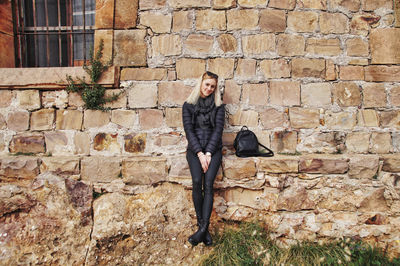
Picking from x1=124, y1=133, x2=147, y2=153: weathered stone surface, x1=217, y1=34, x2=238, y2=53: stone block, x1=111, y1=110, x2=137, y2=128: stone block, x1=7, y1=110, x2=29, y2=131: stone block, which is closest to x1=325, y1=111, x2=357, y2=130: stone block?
x1=217, y1=34, x2=238, y2=53: stone block

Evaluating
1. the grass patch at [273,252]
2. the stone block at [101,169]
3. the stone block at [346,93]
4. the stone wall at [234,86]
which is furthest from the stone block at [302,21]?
the stone block at [101,169]

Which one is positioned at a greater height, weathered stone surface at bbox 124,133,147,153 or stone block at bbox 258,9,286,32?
stone block at bbox 258,9,286,32

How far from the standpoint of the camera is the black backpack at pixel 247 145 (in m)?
2.91

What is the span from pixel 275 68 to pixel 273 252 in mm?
2173

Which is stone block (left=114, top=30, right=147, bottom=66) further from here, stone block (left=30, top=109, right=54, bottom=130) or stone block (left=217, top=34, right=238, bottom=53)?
stone block (left=30, top=109, right=54, bottom=130)

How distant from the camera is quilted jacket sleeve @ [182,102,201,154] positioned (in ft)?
Answer: 8.80

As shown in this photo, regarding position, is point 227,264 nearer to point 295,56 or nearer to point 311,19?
point 295,56

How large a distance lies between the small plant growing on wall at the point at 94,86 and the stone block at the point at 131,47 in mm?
169

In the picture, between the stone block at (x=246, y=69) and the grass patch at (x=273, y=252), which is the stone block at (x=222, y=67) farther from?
the grass patch at (x=273, y=252)

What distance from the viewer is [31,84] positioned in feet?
10.0

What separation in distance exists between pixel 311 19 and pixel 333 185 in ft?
6.78

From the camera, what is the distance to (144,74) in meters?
3.11

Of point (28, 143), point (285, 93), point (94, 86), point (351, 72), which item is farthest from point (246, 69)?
point (28, 143)

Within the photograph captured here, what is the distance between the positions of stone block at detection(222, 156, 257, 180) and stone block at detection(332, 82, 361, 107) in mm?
1416
